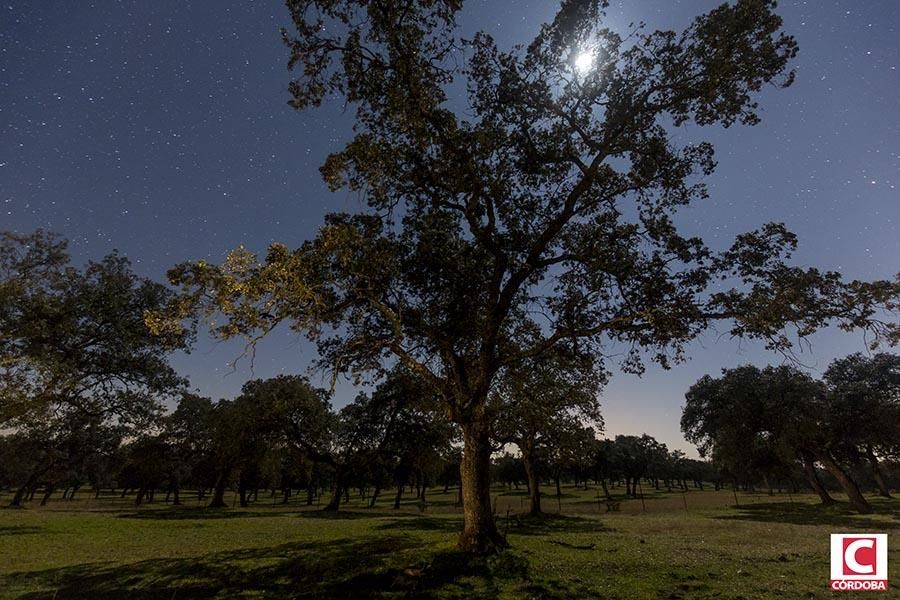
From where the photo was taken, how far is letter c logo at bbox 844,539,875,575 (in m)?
13.8

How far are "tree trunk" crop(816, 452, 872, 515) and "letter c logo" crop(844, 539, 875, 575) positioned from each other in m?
35.3

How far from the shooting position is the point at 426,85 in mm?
15984

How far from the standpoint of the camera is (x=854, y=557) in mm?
14688

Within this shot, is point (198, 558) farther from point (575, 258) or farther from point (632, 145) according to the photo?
point (632, 145)

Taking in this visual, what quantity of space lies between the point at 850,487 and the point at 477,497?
4815 cm

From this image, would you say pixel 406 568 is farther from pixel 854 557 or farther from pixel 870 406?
pixel 870 406

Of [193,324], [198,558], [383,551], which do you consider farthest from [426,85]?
[198,558]

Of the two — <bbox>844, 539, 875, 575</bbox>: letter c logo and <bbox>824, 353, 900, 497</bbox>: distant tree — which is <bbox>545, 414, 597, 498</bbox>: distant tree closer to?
<bbox>844, 539, 875, 575</bbox>: letter c logo

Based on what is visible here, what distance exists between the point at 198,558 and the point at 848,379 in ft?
212

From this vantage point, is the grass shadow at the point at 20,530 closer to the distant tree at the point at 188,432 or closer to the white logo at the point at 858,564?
the distant tree at the point at 188,432

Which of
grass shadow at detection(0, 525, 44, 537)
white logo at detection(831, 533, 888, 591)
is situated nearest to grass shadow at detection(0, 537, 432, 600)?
white logo at detection(831, 533, 888, 591)

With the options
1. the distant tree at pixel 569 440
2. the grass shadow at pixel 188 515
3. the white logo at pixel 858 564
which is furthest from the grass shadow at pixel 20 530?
the white logo at pixel 858 564

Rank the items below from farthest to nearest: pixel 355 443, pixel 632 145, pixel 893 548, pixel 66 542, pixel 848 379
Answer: pixel 355 443 < pixel 848 379 < pixel 66 542 < pixel 893 548 < pixel 632 145

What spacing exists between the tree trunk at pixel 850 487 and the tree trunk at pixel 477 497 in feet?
148
